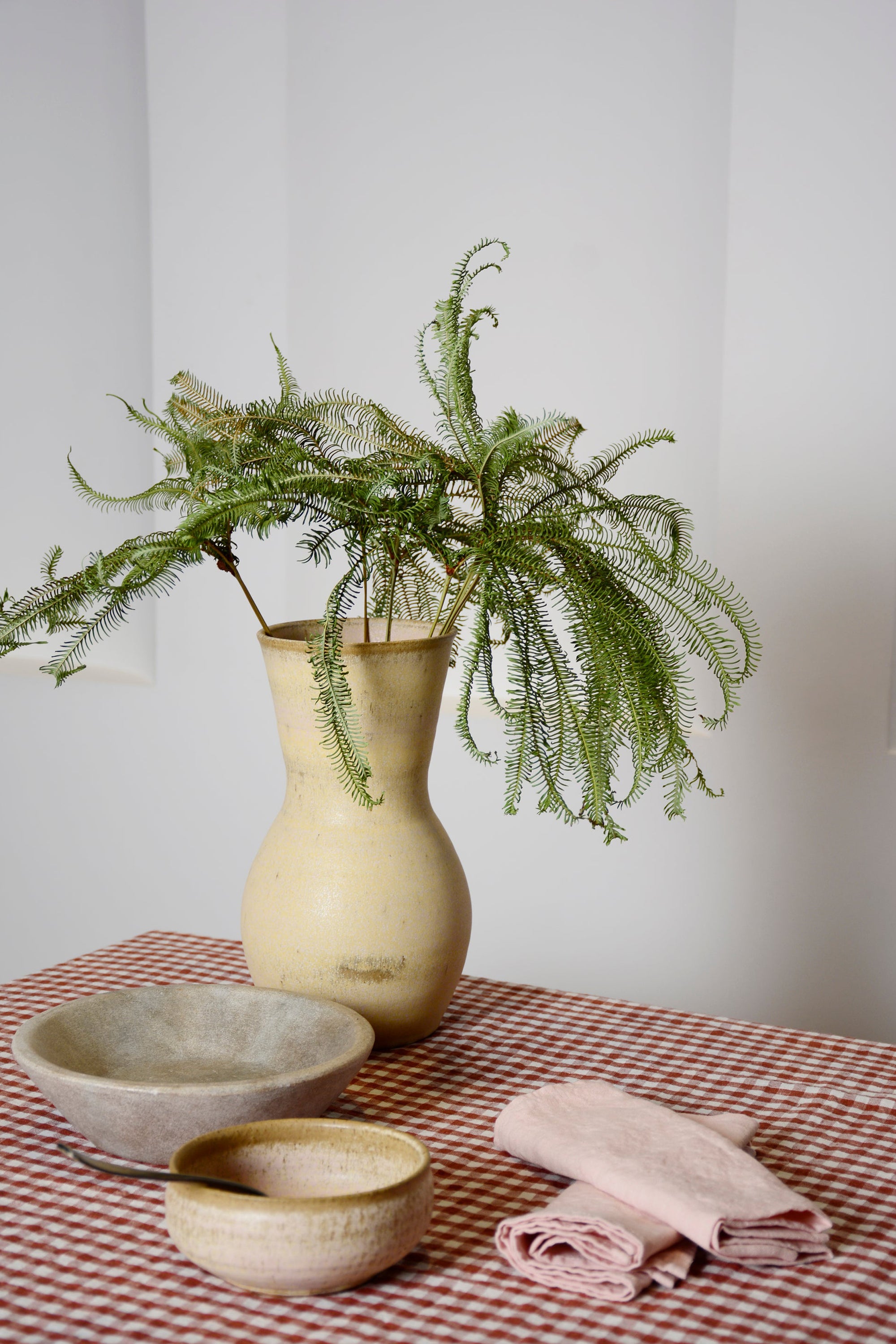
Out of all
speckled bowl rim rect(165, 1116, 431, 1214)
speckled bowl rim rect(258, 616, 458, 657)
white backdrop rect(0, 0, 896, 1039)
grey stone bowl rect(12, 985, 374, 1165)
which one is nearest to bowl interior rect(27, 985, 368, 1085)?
grey stone bowl rect(12, 985, 374, 1165)

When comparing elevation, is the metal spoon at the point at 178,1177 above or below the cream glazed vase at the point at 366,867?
below

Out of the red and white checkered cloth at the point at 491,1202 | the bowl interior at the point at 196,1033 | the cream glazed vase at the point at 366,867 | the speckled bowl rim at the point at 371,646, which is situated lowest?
the red and white checkered cloth at the point at 491,1202

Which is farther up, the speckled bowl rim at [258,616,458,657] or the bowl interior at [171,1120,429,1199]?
the speckled bowl rim at [258,616,458,657]

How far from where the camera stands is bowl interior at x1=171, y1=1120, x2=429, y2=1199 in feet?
2.67

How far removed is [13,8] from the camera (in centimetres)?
276

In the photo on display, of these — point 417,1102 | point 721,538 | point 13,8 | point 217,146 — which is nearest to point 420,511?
point 417,1102

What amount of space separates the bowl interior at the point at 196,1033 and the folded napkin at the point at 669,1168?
0.52 ft

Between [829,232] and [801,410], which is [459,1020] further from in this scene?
[829,232]

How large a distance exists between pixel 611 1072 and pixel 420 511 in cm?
51

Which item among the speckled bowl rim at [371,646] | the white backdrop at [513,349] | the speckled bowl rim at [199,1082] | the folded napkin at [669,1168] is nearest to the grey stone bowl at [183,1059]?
the speckled bowl rim at [199,1082]

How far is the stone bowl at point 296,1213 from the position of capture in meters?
0.72

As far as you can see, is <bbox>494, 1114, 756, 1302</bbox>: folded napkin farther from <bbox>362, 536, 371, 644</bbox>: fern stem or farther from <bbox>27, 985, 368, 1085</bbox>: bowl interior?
<bbox>362, 536, 371, 644</bbox>: fern stem

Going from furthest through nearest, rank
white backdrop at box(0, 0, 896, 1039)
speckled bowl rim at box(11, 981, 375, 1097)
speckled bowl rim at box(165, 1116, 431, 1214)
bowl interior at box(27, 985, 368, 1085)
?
white backdrop at box(0, 0, 896, 1039) < bowl interior at box(27, 985, 368, 1085) < speckled bowl rim at box(11, 981, 375, 1097) < speckled bowl rim at box(165, 1116, 431, 1214)

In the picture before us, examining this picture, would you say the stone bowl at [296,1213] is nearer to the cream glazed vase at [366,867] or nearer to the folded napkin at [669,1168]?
the folded napkin at [669,1168]
